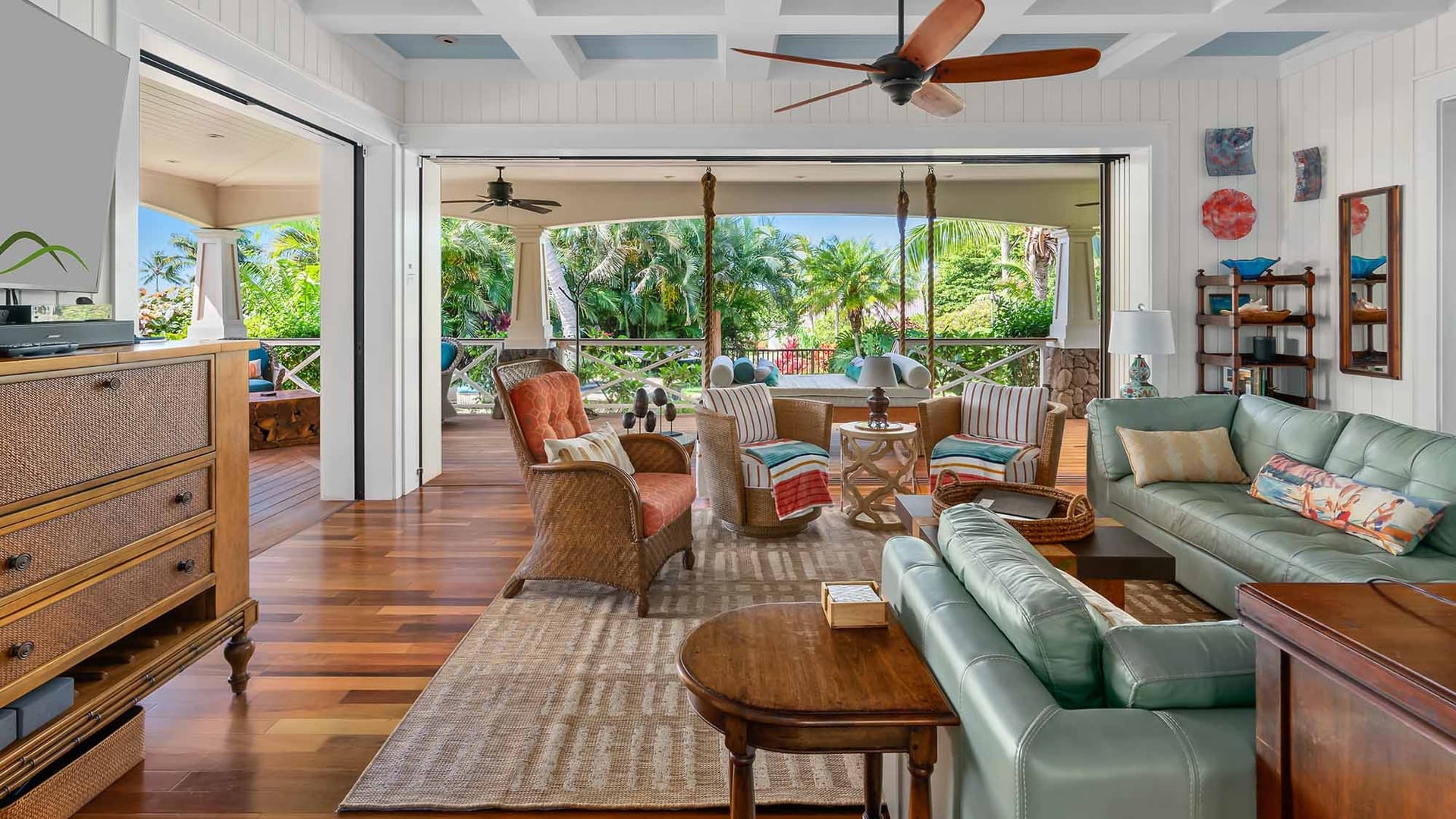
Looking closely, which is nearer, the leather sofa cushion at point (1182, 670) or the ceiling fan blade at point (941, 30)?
the leather sofa cushion at point (1182, 670)

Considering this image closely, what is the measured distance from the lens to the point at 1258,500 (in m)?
3.62

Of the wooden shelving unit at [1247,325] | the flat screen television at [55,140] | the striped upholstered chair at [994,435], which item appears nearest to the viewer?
the flat screen television at [55,140]

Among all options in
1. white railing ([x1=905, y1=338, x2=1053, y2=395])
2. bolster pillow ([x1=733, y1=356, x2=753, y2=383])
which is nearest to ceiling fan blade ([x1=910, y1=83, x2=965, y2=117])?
bolster pillow ([x1=733, y1=356, x2=753, y2=383])

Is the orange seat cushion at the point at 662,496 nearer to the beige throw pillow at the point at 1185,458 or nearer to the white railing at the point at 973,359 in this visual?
the beige throw pillow at the point at 1185,458

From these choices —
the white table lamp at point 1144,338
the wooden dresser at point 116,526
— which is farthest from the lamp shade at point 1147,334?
the wooden dresser at point 116,526

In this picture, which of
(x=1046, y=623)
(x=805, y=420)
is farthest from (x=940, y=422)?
(x=1046, y=623)

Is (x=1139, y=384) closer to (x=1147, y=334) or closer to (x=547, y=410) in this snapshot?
(x=1147, y=334)

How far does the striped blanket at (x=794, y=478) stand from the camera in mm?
4609

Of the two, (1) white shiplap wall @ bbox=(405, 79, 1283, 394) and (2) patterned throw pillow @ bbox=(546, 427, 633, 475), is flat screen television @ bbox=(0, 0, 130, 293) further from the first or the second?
Answer: (1) white shiplap wall @ bbox=(405, 79, 1283, 394)

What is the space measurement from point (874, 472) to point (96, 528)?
3.72 meters

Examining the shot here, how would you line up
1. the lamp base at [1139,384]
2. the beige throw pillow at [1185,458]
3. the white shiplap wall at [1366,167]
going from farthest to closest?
the lamp base at [1139,384] → the white shiplap wall at [1366,167] → the beige throw pillow at [1185,458]

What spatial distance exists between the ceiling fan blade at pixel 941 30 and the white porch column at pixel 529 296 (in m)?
7.38

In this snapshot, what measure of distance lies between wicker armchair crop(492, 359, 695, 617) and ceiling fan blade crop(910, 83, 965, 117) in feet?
6.31

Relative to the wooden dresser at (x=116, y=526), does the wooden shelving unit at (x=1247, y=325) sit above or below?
above
